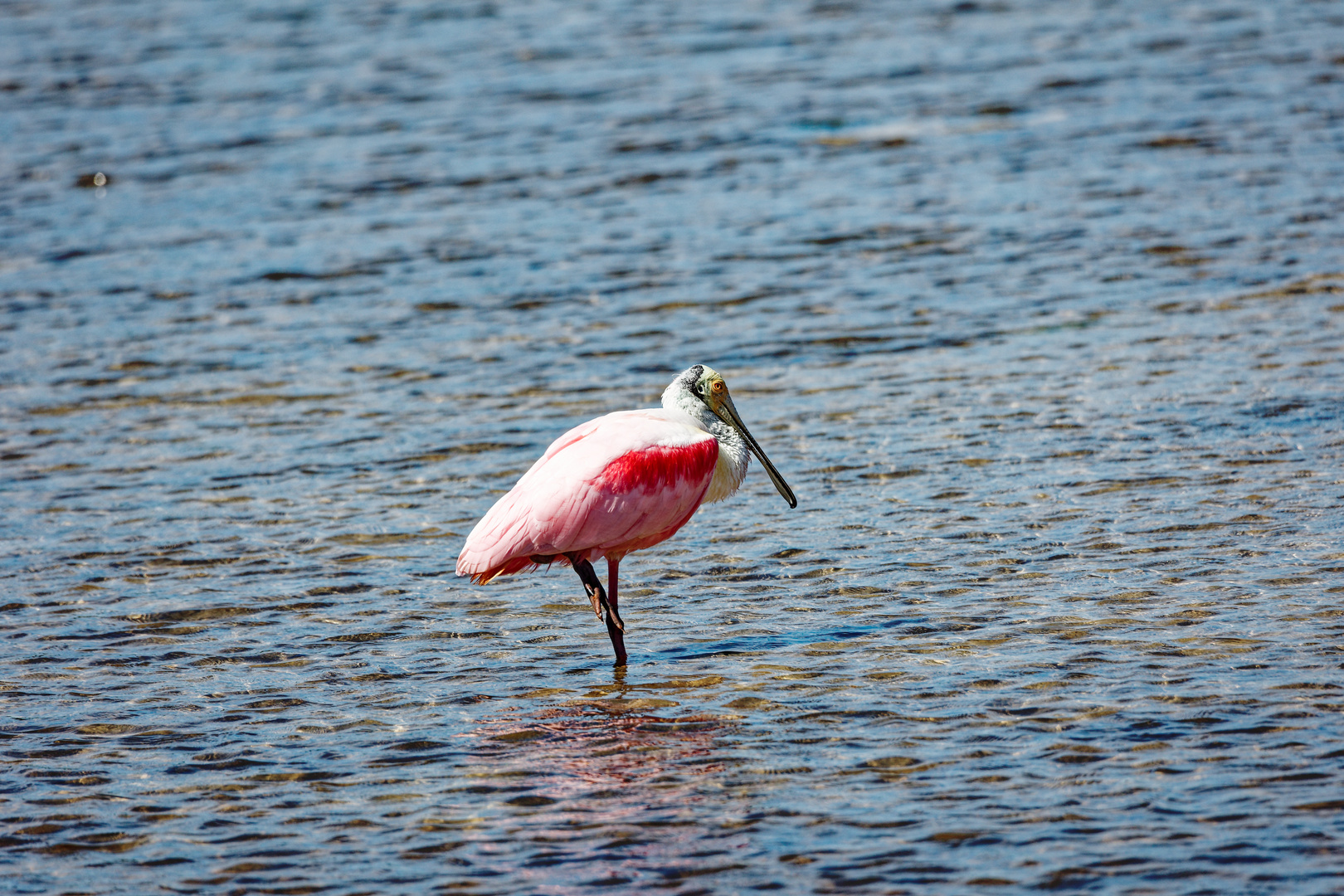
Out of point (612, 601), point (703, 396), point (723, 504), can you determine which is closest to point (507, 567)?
point (612, 601)

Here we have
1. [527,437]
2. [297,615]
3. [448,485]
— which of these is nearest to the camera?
[297,615]

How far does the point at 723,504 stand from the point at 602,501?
2.82 meters

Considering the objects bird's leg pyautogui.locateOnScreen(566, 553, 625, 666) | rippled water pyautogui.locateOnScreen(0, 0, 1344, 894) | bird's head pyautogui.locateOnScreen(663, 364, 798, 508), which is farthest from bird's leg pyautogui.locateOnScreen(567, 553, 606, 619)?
bird's head pyautogui.locateOnScreen(663, 364, 798, 508)

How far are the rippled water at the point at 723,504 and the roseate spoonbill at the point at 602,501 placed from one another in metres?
0.52

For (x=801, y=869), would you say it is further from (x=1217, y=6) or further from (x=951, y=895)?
(x=1217, y=6)

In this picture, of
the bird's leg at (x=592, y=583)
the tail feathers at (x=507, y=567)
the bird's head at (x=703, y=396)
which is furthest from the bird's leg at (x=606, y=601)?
the bird's head at (x=703, y=396)

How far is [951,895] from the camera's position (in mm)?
6121

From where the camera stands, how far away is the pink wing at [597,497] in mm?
8477

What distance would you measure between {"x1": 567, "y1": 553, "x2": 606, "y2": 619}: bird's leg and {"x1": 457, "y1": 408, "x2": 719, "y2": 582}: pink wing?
0.18 feet

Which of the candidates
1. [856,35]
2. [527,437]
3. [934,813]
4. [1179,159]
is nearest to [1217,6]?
[856,35]

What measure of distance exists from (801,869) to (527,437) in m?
6.47

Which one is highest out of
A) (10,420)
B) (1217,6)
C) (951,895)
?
(1217,6)

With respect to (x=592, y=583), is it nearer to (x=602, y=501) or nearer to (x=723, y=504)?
(x=602, y=501)

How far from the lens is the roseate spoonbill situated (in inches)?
334
